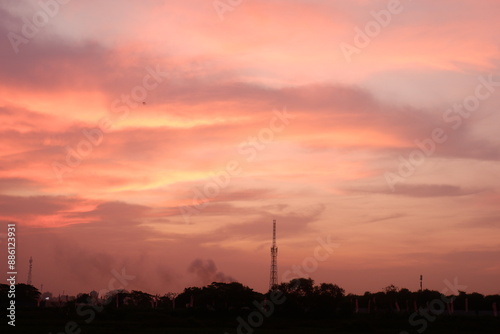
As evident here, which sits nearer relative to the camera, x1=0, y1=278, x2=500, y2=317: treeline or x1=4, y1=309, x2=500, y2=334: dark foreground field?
x1=4, y1=309, x2=500, y2=334: dark foreground field

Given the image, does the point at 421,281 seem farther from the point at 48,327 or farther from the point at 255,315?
the point at 48,327

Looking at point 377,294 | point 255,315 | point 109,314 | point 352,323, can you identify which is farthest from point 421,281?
point 109,314

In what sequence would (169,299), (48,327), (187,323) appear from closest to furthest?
1. (48,327)
2. (187,323)
3. (169,299)

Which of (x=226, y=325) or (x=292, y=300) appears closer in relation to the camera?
(x=226, y=325)

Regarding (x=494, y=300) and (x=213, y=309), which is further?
(x=494, y=300)

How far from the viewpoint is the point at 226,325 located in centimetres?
9006

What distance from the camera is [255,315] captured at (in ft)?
349

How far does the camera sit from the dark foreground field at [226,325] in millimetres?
76938

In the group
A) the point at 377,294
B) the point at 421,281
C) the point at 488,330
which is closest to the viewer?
the point at 488,330

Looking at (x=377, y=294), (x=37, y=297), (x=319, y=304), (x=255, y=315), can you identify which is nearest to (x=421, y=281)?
(x=377, y=294)

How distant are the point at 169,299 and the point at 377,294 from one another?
193ft

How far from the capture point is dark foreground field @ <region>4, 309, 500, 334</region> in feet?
252

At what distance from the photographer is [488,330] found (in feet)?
273

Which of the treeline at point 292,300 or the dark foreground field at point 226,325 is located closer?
the dark foreground field at point 226,325
